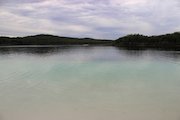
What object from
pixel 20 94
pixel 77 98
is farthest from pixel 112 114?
pixel 20 94

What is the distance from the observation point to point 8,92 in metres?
8.62

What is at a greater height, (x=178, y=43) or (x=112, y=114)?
(x=178, y=43)

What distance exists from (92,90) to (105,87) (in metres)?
1.21

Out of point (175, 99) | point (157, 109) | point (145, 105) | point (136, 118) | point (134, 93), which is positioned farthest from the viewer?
point (134, 93)

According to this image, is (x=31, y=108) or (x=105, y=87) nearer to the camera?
(x=31, y=108)

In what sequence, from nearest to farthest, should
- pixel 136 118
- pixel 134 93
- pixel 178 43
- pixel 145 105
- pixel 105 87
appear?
pixel 136 118
pixel 145 105
pixel 134 93
pixel 105 87
pixel 178 43

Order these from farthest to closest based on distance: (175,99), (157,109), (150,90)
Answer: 1. (150,90)
2. (175,99)
3. (157,109)

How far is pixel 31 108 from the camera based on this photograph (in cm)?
638

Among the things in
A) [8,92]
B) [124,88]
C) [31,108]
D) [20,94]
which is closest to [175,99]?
[124,88]

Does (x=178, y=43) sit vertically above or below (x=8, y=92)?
above

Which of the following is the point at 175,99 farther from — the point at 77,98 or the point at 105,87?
the point at 77,98

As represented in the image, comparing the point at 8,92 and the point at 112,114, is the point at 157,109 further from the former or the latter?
the point at 8,92

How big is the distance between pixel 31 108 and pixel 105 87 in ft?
18.1

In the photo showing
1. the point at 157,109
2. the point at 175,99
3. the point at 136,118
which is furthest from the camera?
the point at 175,99
